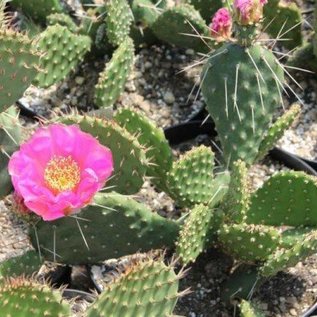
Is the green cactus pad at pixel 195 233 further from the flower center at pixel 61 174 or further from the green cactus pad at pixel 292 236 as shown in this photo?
the flower center at pixel 61 174

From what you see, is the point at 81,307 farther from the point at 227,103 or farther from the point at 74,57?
the point at 74,57

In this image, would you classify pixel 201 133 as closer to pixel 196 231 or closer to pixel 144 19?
pixel 144 19

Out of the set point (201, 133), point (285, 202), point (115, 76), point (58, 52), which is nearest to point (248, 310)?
point (285, 202)

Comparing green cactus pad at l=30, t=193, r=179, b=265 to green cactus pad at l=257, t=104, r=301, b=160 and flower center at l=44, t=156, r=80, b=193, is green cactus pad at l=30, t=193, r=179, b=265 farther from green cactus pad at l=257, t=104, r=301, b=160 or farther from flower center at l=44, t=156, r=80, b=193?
green cactus pad at l=257, t=104, r=301, b=160

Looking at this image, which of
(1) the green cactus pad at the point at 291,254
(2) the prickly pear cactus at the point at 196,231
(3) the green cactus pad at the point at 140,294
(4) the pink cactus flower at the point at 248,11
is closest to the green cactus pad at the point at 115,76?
(2) the prickly pear cactus at the point at 196,231

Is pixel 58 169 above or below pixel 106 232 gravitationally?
above

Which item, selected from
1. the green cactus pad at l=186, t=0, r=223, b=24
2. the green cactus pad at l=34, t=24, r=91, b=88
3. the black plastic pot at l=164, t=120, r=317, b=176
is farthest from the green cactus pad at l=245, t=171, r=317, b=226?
the green cactus pad at l=186, t=0, r=223, b=24
